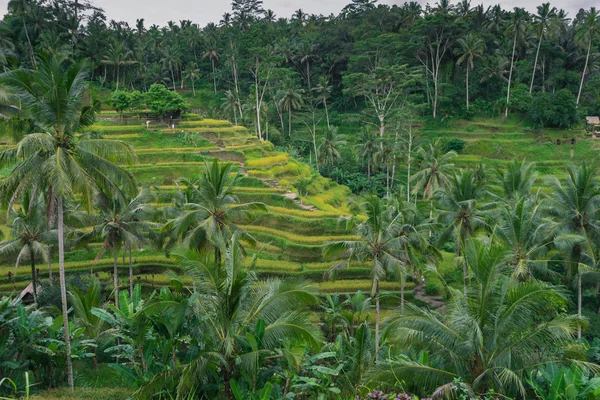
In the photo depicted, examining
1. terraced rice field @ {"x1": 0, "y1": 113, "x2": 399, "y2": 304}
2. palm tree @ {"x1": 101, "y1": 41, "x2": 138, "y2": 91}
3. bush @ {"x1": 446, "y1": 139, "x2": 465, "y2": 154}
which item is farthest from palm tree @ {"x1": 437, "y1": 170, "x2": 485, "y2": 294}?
palm tree @ {"x1": 101, "y1": 41, "x2": 138, "y2": 91}

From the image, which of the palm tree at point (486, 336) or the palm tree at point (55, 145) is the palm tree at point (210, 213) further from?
the palm tree at point (486, 336)

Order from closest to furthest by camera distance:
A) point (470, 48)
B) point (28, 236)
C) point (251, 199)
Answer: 1. point (28, 236)
2. point (251, 199)
3. point (470, 48)

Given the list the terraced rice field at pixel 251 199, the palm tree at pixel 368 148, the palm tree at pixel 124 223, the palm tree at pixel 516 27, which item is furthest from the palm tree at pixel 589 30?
the palm tree at pixel 124 223

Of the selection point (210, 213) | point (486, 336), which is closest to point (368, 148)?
point (210, 213)

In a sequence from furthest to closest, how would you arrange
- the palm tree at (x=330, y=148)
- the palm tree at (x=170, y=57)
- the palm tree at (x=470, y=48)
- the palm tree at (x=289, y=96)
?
1. the palm tree at (x=170, y=57)
2. the palm tree at (x=289, y=96)
3. the palm tree at (x=470, y=48)
4. the palm tree at (x=330, y=148)

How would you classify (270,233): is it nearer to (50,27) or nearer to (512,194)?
(512,194)

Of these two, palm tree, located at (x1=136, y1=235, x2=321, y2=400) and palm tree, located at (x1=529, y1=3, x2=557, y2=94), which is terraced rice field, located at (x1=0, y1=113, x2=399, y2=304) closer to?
palm tree, located at (x1=136, y1=235, x2=321, y2=400)

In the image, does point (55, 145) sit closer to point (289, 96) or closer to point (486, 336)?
point (486, 336)
